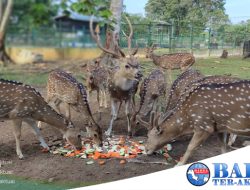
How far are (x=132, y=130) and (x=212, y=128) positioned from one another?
1374mm

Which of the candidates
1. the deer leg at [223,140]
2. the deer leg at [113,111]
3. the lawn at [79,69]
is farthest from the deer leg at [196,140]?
the deer leg at [113,111]

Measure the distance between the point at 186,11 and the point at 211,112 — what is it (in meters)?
1.14

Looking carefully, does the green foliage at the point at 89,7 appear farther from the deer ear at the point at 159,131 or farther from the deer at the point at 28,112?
the deer at the point at 28,112

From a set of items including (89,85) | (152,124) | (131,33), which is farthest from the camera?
(89,85)

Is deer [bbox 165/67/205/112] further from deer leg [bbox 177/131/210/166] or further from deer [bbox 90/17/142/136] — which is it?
deer leg [bbox 177/131/210/166]

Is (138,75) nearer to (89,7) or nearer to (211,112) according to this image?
(211,112)

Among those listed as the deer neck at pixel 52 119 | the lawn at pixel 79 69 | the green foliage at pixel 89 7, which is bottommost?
the deer neck at pixel 52 119

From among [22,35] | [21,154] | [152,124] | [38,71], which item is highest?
[22,35]

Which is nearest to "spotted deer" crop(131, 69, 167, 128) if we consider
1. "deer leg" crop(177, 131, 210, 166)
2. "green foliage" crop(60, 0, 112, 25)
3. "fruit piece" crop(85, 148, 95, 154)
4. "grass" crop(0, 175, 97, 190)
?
"fruit piece" crop(85, 148, 95, 154)

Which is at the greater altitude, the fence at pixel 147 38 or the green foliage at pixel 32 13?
the green foliage at pixel 32 13

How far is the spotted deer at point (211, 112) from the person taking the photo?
436 centimetres

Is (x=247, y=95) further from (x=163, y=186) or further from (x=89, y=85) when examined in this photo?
(x=89, y=85)

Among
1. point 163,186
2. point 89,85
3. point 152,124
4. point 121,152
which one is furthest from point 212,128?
point 89,85

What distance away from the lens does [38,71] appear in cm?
324
